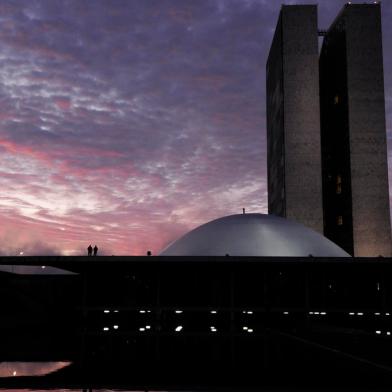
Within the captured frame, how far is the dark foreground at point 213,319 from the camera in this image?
30562 millimetres

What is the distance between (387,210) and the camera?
3593 inches

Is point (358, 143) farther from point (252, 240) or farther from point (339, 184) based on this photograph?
point (252, 240)

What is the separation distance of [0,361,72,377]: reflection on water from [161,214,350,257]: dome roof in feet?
71.5

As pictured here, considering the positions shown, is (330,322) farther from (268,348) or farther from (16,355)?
(16,355)

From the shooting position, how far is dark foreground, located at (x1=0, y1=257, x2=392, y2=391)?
30562 millimetres

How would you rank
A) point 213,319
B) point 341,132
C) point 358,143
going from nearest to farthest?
1. point 213,319
2. point 358,143
3. point 341,132

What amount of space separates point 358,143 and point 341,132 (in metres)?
4.86

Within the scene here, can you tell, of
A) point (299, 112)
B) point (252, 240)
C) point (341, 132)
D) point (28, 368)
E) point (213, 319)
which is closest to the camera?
Result: point (28, 368)

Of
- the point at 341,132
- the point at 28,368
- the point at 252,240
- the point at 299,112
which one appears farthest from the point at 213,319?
the point at 341,132

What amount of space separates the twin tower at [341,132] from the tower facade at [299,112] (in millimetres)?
160

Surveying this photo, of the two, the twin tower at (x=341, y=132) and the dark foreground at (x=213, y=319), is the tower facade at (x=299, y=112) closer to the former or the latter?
the twin tower at (x=341, y=132)

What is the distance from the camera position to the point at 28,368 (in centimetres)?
3206

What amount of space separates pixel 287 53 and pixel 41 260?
213 feet

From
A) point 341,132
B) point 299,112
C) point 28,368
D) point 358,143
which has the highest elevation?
point 299,112
